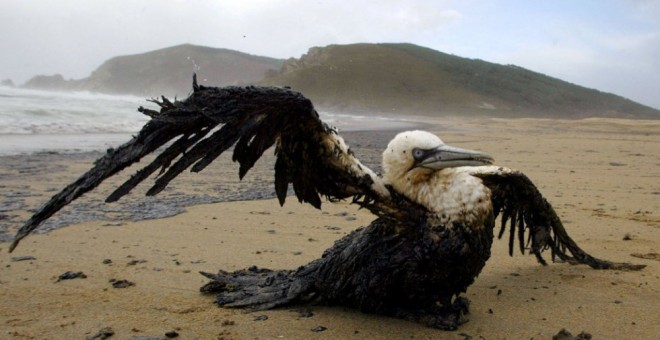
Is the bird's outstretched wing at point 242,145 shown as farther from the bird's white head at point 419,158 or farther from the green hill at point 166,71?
the green hill at point 166,71

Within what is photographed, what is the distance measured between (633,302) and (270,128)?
9.87 ft

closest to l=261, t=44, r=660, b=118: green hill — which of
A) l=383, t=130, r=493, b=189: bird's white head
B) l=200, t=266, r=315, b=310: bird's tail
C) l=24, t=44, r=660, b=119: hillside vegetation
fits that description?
l=24, t=44, r=660, b=119: hillside vegetation

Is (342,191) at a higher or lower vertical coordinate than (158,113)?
lower

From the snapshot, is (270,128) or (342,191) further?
(342,191)

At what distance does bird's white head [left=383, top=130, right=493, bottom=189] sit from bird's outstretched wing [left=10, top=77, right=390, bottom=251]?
0.73 ft

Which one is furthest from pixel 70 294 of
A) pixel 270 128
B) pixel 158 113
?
pixel 270 128

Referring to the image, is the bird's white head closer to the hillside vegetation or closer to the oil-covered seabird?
the oil-covered seabird

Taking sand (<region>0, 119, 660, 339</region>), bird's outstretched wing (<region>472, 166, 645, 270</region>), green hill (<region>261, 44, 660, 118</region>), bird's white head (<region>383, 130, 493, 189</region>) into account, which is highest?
green hill (<region>261, 44, 660, 118</region>)

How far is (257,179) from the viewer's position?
1030cm

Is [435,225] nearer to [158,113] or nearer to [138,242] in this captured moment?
[158,113]

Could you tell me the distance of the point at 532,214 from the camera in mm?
5117

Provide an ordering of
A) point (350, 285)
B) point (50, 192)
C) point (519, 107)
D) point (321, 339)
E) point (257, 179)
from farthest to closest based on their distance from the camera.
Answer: point (519, 107), point (257, 179), point (50, 192), point (350, 285), point (321, 339)

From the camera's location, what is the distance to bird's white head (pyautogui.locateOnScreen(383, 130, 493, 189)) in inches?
156

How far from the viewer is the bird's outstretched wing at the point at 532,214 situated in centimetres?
467
